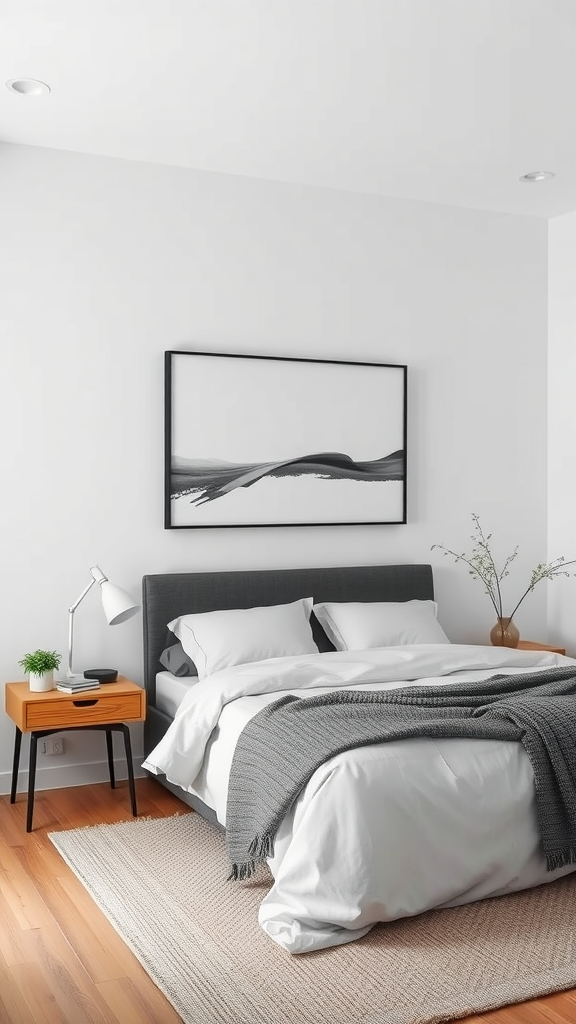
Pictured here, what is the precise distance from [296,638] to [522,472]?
6.20 ft

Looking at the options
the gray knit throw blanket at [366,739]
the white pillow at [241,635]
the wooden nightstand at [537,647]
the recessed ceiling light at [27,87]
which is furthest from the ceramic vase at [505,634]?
the recessed ceiling light at [27,87]

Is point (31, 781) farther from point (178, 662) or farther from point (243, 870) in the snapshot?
point (243, 870)

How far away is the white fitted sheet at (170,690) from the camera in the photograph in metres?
4.15

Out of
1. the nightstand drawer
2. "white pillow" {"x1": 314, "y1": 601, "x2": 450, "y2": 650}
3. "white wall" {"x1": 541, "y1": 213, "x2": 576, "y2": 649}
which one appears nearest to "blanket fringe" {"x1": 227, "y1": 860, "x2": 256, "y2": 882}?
the nightstand drawer

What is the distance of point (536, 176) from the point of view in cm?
470

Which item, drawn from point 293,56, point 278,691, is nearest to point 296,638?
point 278,691

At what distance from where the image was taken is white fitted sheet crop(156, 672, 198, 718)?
4152mm

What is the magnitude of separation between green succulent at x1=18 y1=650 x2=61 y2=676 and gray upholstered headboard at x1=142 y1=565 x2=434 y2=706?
0.55 metres

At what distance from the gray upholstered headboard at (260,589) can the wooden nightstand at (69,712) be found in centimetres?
39

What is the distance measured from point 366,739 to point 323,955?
0.62m

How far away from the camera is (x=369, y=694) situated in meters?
3.41

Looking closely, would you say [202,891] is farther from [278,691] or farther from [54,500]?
[54,500]

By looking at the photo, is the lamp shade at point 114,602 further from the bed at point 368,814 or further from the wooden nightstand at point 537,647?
the wooden nightstand at point 537,647

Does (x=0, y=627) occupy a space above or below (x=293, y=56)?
below
